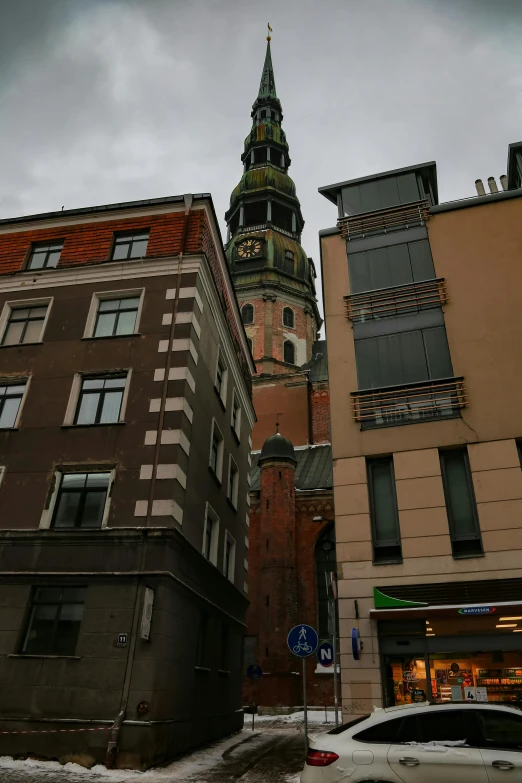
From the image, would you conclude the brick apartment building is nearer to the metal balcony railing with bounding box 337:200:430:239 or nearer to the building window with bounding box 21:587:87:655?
the building window with bounding box 21:587:87:655

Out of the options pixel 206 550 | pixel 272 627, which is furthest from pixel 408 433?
pixel 272 627

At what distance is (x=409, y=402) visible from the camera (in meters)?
15.4

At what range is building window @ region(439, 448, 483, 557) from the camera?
1345cm

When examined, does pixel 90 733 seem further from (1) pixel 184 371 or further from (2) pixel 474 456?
(2) pixel 474 456

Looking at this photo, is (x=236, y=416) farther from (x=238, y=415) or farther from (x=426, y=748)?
(x=426, y=748)

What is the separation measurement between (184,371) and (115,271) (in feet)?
14.5

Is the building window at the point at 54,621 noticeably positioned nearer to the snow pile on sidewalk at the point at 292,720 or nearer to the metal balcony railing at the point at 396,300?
the metal balcony railing at the point at 396,300

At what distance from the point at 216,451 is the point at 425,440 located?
24.6 ft

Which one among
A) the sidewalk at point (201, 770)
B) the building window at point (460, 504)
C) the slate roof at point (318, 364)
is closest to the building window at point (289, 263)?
the slate roof at point (318, 364)

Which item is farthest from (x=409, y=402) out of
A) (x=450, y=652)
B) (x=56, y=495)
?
(x=56, y=495)

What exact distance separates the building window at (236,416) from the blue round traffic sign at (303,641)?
35.3 feet

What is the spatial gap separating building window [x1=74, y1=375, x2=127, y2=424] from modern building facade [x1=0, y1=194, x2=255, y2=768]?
0.13 ft

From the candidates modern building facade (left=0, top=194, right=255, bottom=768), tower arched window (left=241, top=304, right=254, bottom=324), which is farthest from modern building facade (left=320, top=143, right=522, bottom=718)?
tower arched window (left=241, top=304, right=254, bottom=324)

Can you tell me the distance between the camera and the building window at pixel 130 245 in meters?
18.0
